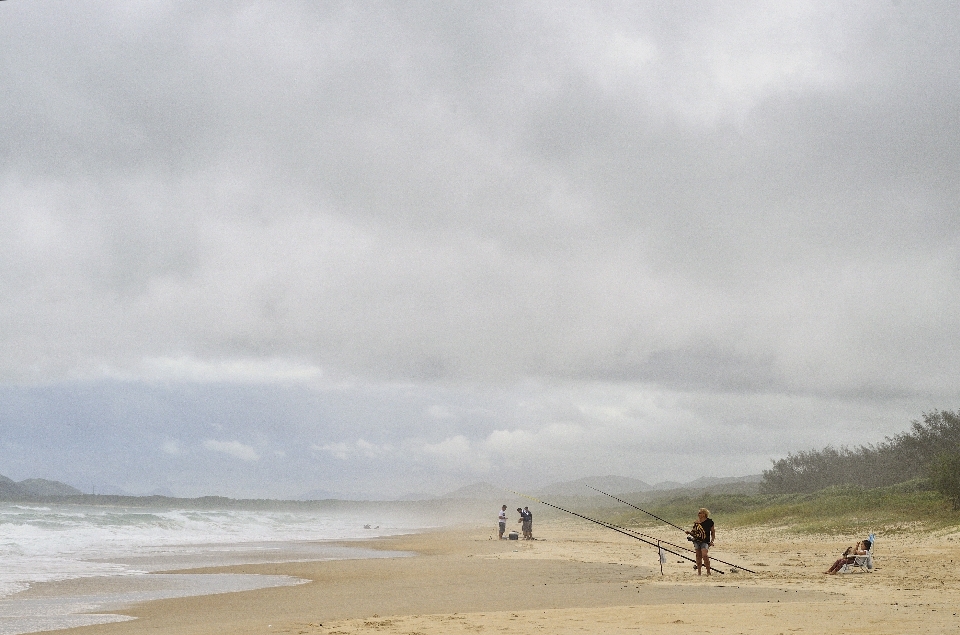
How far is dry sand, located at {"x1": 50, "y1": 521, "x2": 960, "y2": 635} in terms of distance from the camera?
11391 millimetres

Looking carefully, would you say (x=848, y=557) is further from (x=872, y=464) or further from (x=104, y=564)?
(x=872, y=464)

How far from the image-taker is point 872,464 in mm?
65625

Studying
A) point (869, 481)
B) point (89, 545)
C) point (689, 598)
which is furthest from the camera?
point (869, 481)

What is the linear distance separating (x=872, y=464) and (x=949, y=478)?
3719cm

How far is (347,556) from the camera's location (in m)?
31.0

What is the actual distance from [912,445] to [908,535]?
3462 cm

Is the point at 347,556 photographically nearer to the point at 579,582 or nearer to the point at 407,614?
the point at 579,582

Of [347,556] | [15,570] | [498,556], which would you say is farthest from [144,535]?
[498,556]

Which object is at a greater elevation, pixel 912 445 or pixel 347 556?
pixel 912 445

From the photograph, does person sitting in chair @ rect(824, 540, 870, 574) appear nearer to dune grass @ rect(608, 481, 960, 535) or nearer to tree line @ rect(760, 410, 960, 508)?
dune grass @ rect(608, 481, 960, 535)

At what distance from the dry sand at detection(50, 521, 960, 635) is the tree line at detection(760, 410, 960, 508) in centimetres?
2906

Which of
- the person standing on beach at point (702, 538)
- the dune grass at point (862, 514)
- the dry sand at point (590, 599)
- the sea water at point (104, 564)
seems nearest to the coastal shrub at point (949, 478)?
the dune grass at point (862, 514)

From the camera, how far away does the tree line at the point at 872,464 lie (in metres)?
54.9

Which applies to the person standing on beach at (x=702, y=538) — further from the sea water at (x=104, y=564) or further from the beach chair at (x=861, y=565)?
the sea water at (x=104, y=564)
